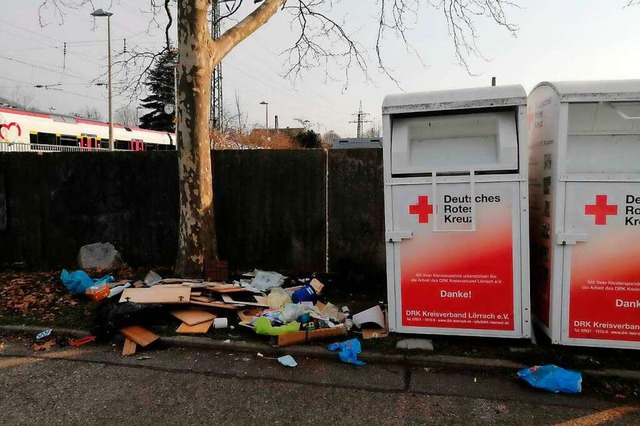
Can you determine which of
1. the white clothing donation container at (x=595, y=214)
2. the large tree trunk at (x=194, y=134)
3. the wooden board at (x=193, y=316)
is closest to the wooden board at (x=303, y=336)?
the wooden board at (x=193, y=316)

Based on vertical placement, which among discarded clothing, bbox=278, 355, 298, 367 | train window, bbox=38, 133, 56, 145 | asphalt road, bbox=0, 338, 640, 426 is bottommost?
asphalt road, bbox=0, 338, 640, 426

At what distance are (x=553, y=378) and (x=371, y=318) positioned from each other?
165cm

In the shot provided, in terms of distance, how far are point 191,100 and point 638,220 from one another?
15.4 feet

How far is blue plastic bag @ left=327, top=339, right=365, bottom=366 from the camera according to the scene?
3.88 m

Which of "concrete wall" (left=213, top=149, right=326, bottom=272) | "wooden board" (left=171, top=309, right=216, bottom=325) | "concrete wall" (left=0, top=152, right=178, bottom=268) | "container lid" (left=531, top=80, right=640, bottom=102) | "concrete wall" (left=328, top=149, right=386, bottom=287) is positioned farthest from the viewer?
"concrete wall" (left=0, top=152, right=178, bottom=268)

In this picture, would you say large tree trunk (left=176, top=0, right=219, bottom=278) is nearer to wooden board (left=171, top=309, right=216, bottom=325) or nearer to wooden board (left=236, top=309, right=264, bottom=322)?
wooden board (left=171, top=309, right=216, bottom=325)

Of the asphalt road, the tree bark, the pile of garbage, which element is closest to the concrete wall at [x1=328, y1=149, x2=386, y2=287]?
the pile of garbage

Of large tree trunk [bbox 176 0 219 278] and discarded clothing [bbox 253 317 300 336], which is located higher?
large tree trunk [bbox 176 0 219 278]

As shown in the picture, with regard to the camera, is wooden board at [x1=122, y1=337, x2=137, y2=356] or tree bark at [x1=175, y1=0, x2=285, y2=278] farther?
tree bark at [x1=175, y1=0, x2=285, y2=278]

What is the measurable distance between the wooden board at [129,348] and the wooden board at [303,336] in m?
1.24

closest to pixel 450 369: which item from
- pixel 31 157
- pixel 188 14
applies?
pixel 188 14

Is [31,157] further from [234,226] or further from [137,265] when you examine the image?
[234,226]

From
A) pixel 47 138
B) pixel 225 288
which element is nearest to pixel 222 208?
pixel 225 288

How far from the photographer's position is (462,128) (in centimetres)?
407
